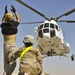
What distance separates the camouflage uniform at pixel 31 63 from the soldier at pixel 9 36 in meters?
0.59

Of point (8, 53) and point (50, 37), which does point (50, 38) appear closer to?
point (50, 37)

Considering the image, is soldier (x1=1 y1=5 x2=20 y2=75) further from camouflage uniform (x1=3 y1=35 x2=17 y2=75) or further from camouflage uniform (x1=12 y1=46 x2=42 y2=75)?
camouflage uniform (x1=12 y1=46 x2=42 y2=75)

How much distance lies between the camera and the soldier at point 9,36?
575 centimetres

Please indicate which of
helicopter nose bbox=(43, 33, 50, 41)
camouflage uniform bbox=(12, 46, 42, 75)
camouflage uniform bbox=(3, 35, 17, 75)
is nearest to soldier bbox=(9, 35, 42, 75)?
camouflage uniform bbox=(12, 46, 42, 75)

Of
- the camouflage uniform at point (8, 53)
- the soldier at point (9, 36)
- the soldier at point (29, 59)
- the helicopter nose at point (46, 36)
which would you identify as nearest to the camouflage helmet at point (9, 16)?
the soldier at point (9, 36)

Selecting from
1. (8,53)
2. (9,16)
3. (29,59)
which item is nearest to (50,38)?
(9,16)

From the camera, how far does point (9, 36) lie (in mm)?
6098

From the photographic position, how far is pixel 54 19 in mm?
24875

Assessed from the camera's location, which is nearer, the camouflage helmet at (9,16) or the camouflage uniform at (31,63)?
the camouflage uniform at (31,63)

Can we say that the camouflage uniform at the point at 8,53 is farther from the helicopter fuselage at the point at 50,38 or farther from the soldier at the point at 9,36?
A: the helicopter fuselage at the point at 50,38

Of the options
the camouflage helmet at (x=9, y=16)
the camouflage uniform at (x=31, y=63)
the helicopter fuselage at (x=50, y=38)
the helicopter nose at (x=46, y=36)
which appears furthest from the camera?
the helicopter fuselage at (x=50, y=38)

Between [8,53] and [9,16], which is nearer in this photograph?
[8,53]

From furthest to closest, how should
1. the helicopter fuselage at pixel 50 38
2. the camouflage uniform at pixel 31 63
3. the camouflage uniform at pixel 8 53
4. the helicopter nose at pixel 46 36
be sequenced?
the helicopter fuselage at pixel 50 38, the helicopter nose at pixel 46 36, the camouflage uniform at pixel 8 53, the camouflage uniform at pixel 31 63

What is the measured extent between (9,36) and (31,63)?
1.34 meters
